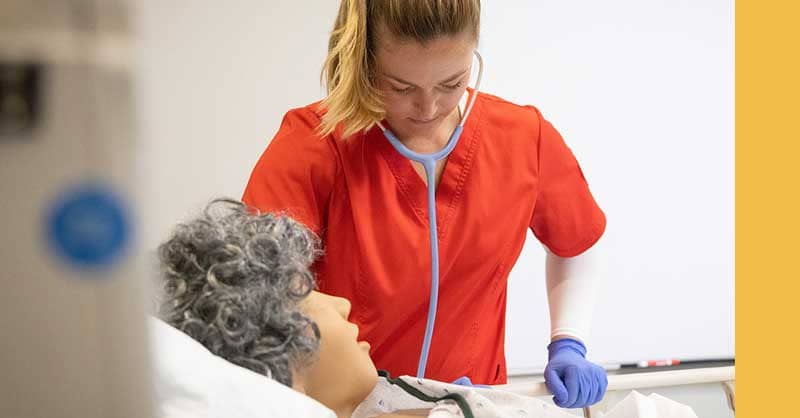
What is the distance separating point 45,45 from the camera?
23 centimetres

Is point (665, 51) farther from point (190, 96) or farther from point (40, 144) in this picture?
point (40, 144)

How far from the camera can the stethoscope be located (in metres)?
1.49

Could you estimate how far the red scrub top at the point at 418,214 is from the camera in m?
1.49

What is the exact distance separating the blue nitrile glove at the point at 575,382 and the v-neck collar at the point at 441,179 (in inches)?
13.7

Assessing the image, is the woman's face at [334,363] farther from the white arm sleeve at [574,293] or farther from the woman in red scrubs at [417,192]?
the white arm sleeve at [574,293]

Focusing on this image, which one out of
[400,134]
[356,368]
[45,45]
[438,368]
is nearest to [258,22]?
[400,134]

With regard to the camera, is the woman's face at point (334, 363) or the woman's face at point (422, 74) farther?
the woman's face at point (422, 74)

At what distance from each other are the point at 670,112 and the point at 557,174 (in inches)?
51.9

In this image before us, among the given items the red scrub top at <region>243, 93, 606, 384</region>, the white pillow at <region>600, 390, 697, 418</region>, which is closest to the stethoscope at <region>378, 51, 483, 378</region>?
the red scrub top at <region>243, 93, 606, 384</region>

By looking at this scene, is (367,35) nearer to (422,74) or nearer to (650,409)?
(422,74)

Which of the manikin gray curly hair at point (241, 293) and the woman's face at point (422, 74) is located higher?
the woman's face at point (422, 74)

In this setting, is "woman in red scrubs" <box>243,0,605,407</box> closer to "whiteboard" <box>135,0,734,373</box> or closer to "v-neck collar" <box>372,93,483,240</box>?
"v-neck collar" <box>372,93,483,240</box>

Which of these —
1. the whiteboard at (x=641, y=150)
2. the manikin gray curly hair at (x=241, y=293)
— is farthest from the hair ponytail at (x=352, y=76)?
the whiteboard at (x=641, y=150)

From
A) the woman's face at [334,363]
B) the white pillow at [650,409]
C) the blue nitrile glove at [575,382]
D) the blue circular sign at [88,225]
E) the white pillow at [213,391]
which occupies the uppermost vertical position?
the blue circular sign at [88,225]
